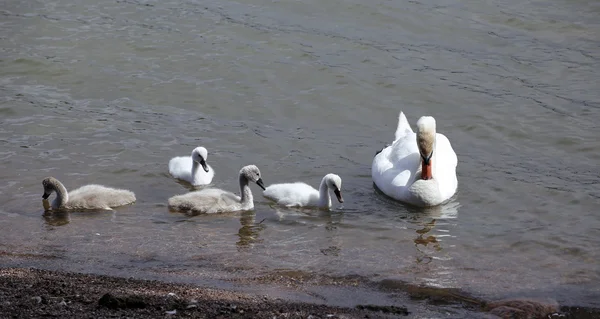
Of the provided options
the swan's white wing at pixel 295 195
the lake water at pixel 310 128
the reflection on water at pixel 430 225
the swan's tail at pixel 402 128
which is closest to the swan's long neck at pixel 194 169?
the lake water at pixel 310 128

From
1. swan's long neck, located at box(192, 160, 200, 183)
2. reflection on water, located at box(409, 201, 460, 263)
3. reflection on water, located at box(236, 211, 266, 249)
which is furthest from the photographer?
swan's long neck, located at box(192, 160, 200, 183)

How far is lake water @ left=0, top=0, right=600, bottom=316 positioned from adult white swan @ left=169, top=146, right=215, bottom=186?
0.16m

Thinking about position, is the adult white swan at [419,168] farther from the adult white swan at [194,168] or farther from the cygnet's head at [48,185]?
the cygnet's head at [48,185]

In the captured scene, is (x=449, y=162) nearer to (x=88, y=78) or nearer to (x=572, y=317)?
(x=572, y=317)

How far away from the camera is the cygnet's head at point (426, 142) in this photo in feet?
39.1

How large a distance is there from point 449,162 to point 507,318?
4501 millimetres

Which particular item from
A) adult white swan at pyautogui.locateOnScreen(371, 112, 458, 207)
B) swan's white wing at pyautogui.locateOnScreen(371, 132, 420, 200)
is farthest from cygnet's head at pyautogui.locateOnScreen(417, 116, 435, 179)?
swan's white wing at pyautogui.locateOnScreen(371, 132, 420, 200)

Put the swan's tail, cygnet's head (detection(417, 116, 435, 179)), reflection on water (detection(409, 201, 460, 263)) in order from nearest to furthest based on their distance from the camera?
reflection on water (detection(409, 201, 460, 263)) → cygnet's head (detection(417, 116, 435, 179)) → the swan's tail

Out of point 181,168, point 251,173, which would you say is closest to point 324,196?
point 251,173

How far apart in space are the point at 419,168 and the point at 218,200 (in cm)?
277

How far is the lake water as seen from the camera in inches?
387

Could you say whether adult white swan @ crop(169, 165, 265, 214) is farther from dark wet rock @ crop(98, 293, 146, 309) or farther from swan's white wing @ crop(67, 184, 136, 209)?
dark wet rock @ crop(98, 293, 146, 309)

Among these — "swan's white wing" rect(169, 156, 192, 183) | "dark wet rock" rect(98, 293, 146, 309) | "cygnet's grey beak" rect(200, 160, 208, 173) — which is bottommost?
"dark wet rock" rect(98, 293, 146, 309)

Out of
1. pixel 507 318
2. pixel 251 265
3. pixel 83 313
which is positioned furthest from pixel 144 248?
pixel 507 318
